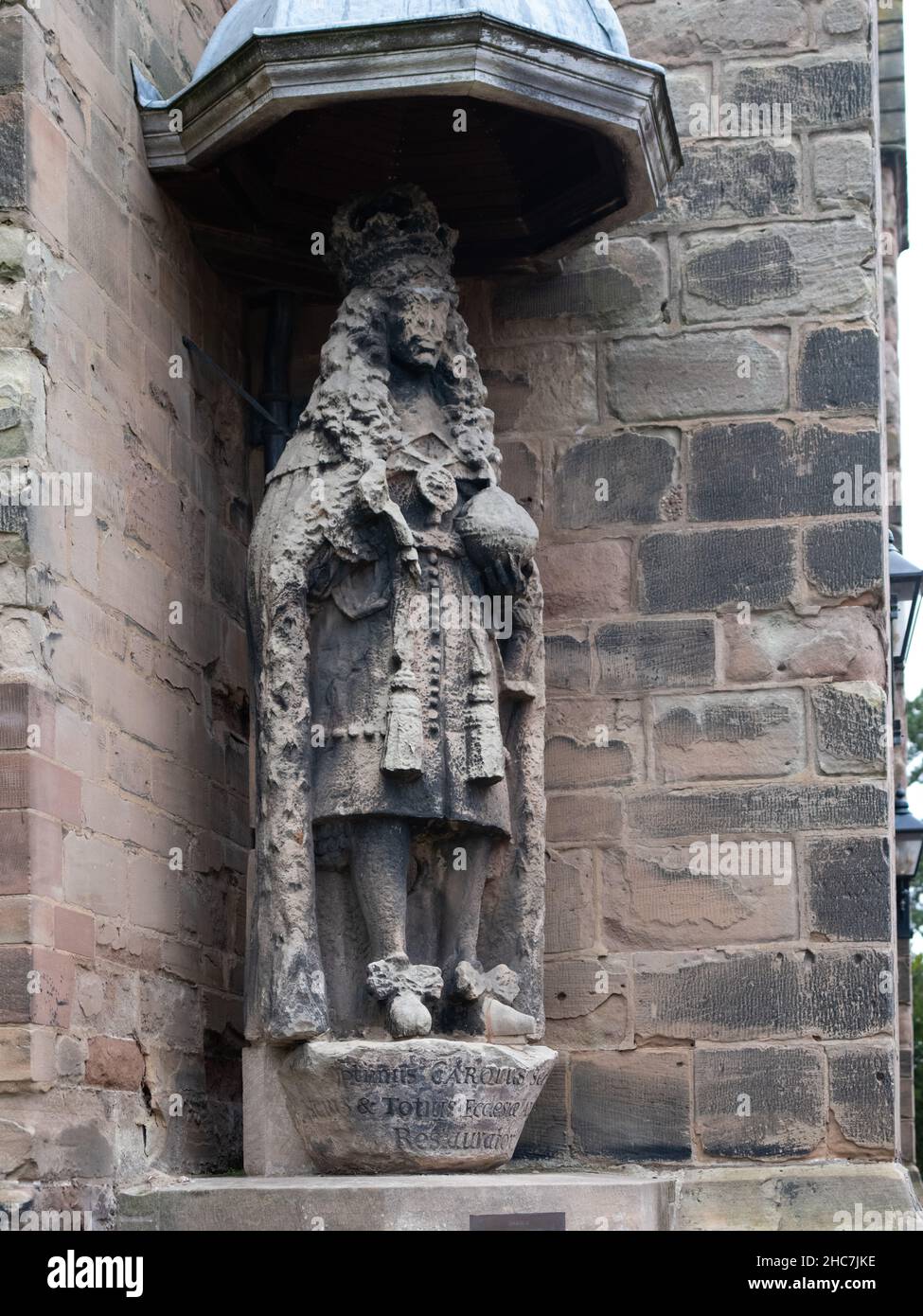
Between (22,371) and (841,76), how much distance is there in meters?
2.65

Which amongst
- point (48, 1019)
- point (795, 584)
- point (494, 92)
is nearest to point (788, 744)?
point (795, 584)

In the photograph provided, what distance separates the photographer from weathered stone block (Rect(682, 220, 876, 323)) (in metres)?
5.82

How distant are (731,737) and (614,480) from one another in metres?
0.80

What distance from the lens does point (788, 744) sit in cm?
559

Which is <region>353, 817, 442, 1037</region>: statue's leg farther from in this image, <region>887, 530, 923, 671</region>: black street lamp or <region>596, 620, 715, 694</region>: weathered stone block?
<region>887, 530, 923, 671</region>: black street lamp

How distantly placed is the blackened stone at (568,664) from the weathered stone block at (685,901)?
475 millimetres

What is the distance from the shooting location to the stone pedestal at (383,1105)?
4.67 meters

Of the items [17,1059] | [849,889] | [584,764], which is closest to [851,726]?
[849,889]

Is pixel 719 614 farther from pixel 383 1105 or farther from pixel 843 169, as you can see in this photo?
pixel 383 1105

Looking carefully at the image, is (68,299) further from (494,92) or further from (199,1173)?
(199,1173)

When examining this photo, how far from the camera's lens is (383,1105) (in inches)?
184

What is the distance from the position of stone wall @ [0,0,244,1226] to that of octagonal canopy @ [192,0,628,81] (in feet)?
1.03
